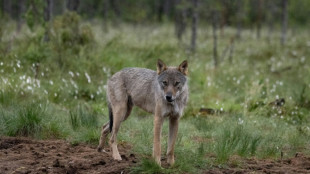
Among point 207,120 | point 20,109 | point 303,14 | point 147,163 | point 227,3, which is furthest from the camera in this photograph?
point 303,14

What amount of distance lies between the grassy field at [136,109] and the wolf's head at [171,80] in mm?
944

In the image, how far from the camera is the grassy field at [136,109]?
8070 mm

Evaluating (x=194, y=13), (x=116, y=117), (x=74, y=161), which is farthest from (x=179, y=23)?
(x=74, y=161)

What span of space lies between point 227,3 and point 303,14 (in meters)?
28.5

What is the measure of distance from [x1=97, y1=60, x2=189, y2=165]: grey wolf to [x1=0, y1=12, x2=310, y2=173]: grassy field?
44 cm

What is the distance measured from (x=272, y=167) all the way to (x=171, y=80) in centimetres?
201

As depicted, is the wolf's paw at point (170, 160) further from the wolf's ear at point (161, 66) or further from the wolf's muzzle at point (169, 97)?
the wolf's ear at point (161, 66)

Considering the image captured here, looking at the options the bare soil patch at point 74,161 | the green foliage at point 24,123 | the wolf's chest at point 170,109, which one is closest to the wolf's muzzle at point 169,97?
the wolf's chest at point 170,109

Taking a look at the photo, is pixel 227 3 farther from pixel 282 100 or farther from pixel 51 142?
pixel 51 142

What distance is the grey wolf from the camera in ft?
22.5

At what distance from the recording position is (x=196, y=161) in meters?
6.80

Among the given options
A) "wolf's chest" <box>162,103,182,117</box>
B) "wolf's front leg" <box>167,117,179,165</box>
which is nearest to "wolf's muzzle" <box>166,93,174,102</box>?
"wolf's chest" <box>162,103,182,117</box>

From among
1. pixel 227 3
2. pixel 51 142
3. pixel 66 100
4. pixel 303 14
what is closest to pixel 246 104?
pixel 66 100

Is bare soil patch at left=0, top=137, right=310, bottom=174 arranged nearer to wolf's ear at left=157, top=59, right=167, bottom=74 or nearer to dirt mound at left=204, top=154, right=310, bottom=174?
dirt mound at left=204, top=154, right=310, bottom=174
